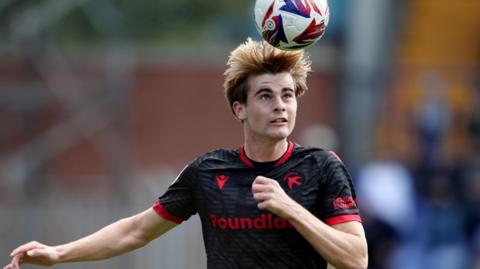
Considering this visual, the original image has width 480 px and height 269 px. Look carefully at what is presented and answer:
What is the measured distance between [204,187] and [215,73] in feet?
32.1

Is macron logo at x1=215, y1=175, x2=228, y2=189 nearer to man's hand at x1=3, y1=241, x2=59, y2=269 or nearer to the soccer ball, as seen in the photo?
the soccer ball

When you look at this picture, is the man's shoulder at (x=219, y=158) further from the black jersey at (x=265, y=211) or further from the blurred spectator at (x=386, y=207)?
the blurred spectator at (x=386, y=207)

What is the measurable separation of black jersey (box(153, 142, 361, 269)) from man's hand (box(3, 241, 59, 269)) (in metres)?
0.89

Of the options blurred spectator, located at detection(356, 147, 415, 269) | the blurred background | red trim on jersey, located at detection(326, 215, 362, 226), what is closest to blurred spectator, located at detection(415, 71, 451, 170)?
the blurred background

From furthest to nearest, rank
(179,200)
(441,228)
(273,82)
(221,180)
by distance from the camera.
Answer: (441,228), (179,200), (221,180), (273,82)

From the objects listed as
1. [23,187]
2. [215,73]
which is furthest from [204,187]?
[215,73]

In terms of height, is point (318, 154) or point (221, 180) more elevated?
point (318, 154)

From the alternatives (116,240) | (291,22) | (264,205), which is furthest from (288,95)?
(116,240)

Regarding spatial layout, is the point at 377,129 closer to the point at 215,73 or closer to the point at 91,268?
the point at 215,73

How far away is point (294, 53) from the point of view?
6.19 metres

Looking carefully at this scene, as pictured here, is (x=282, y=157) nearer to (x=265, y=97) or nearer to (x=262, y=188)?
(x=265, y=97)

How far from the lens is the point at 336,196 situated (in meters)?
5.89

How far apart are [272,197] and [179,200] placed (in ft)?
3.59

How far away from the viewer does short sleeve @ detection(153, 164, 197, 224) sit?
21.1 feet
